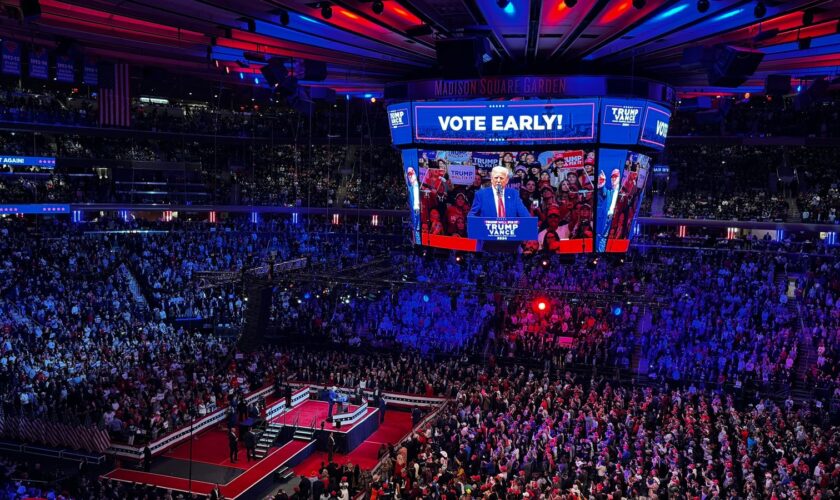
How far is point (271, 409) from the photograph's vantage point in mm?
20672

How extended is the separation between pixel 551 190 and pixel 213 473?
10387mm

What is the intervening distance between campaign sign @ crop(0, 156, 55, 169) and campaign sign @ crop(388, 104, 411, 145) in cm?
2060

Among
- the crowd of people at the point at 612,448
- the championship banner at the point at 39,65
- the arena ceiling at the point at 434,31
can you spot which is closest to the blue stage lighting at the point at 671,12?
the arena ceiling at the point at 434,31

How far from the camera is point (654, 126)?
14109 mm

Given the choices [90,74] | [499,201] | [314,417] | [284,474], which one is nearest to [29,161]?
[90,74]

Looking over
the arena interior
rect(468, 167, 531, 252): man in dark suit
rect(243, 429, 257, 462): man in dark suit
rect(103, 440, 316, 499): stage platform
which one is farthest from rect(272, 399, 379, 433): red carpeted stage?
rect(468, 167, 531, 252): man in dark suit

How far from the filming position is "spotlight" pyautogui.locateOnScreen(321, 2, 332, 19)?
32.0 feet

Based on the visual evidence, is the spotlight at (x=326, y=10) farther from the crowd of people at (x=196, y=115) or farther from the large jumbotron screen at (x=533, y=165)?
the crowd of people at (x=196, y=115)

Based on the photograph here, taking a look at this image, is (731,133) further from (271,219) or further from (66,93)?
(66,93)

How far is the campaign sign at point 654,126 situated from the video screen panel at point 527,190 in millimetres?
1121

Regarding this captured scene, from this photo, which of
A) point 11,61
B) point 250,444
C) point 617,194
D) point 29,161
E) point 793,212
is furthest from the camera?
point 29,161

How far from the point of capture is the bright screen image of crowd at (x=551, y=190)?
1391 centimetres

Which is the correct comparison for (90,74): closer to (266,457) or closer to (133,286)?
(133,286)

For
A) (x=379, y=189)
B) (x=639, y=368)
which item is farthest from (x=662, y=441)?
(x=379, y=189)
